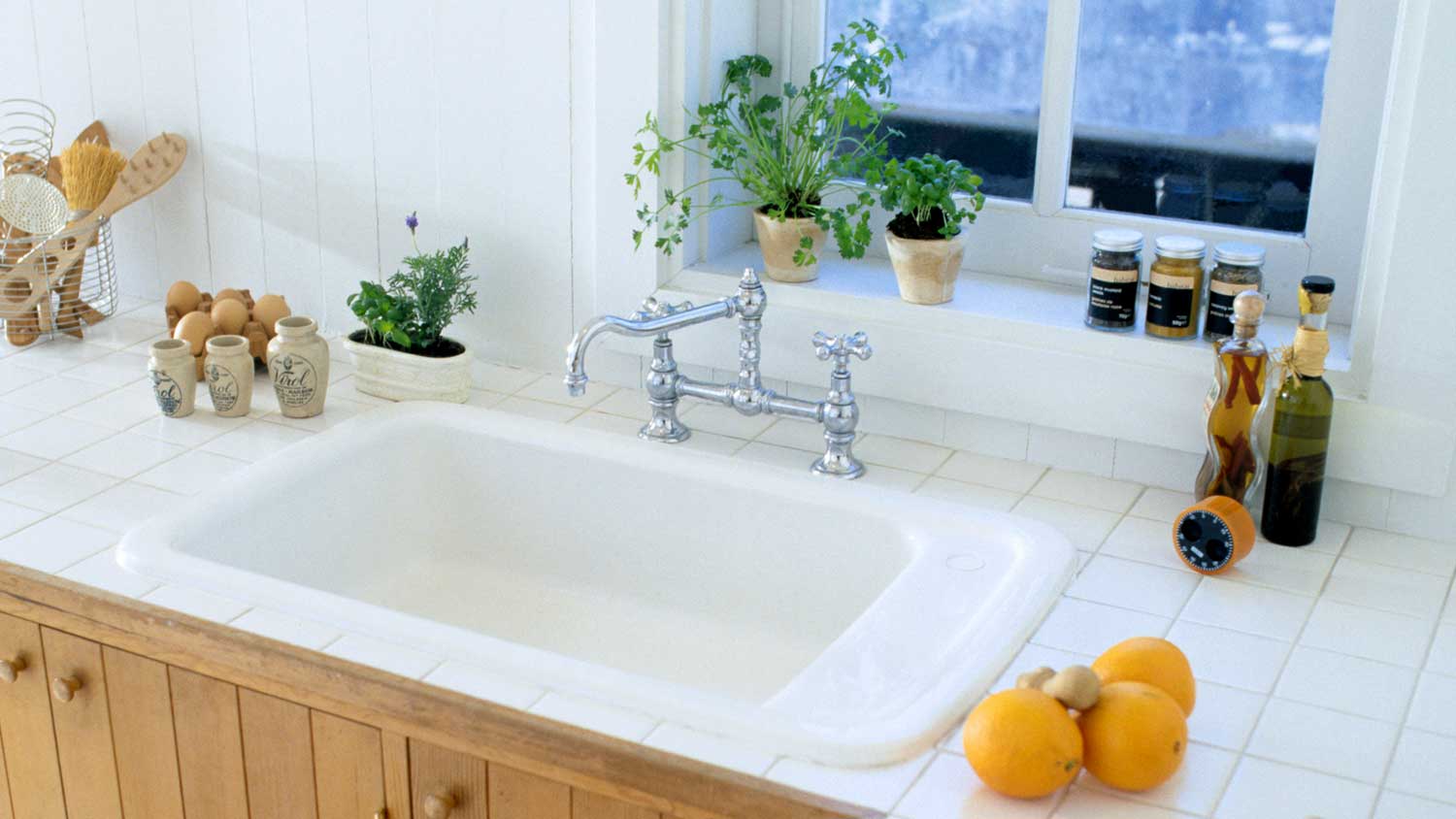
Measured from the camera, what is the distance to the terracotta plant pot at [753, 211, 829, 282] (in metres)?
1.96

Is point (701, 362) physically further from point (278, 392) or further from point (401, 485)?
point (278, 392)

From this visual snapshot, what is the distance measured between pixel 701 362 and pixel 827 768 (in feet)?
2.85

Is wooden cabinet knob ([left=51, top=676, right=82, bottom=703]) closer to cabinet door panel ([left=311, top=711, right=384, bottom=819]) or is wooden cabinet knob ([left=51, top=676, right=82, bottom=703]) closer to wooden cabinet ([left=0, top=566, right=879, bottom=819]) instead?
wooden cabinet ([left=0, top=566, right=879, bottom=819])

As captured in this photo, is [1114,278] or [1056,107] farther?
[1056,107]

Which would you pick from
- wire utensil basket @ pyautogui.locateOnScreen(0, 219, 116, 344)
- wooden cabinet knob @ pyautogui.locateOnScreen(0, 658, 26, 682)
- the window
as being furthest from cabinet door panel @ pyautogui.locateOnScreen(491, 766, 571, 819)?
wire utensil basket @ pyautogui.locateOnScreen(0, 219, 116, 344)

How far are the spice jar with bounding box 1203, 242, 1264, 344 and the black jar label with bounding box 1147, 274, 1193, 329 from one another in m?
0.02

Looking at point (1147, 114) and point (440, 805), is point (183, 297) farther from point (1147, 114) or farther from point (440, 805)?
point (1147, 114)

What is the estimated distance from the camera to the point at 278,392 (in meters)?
1.98

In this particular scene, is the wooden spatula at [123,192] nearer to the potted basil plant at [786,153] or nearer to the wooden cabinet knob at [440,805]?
the potted basil plant at [786,153]

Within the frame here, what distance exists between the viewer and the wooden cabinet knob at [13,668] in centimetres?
165

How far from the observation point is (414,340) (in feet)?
6.78

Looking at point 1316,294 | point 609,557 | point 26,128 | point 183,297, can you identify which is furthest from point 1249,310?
point 26,128

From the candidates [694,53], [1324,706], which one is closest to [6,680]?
[694,53]

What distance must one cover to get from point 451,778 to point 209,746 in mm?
301
